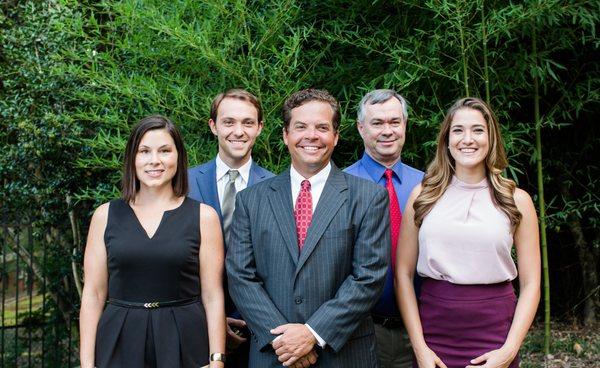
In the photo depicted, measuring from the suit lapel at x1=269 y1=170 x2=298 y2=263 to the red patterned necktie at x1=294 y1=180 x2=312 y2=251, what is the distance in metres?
0.03

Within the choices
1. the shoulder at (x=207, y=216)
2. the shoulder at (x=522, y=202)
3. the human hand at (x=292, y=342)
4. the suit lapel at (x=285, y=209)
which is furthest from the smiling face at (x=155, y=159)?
the shoulder at (x=522, y=202)

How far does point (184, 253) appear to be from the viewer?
2.43 m

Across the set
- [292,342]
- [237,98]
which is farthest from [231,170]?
[292,342]

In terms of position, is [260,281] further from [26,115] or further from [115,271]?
[26,115]

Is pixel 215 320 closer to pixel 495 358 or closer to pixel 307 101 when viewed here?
pixel 307 101

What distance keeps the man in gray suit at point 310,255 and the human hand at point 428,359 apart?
168mm

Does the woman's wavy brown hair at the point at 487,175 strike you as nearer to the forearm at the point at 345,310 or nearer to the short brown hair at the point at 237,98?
the forearm at the point at 345,310

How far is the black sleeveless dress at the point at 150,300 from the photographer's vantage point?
240 cm

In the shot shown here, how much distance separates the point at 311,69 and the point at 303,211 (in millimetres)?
1869

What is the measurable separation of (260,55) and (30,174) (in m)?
2.63

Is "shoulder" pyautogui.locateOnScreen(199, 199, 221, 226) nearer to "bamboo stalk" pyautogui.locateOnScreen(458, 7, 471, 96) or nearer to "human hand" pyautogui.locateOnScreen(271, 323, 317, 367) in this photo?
"human hand" pyautogui.locateOnScreen(271, 323, 317, 367)

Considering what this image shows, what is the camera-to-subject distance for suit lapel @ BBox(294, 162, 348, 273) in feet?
7.83

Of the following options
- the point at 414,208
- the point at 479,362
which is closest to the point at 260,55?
the point at 414,208

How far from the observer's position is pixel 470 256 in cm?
241
